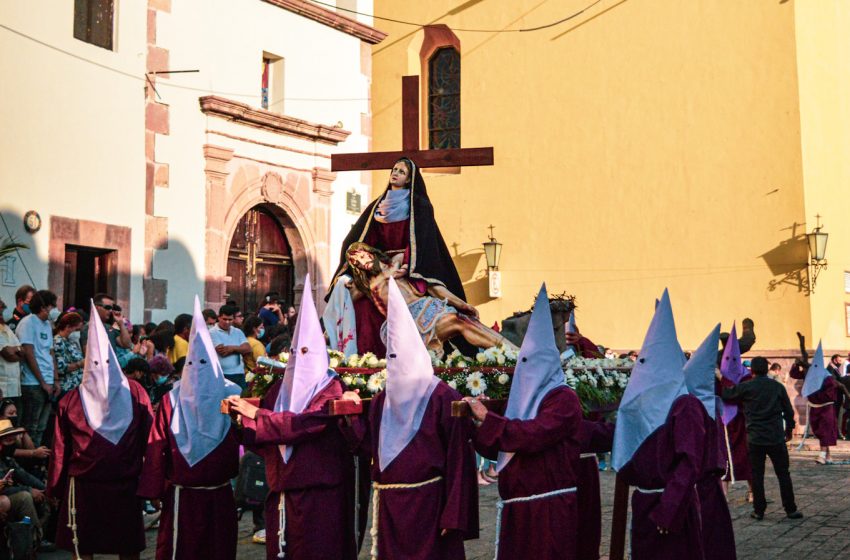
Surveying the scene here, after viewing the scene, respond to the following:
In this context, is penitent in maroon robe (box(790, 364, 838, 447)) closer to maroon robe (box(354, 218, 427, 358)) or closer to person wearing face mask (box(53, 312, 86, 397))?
maroon robe (box(354, 218, 427, 358))

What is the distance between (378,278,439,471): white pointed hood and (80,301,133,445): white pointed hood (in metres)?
2.30

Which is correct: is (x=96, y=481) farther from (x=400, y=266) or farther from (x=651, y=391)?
(x=651, y=391)

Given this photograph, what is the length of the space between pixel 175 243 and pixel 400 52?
8969mm

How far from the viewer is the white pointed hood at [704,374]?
7.68 m

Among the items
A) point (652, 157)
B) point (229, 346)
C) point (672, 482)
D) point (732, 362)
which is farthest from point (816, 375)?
point (672, 482)

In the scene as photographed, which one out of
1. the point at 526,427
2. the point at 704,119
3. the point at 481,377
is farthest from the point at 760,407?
the point at 704,119

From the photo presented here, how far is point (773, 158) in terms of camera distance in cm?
1995

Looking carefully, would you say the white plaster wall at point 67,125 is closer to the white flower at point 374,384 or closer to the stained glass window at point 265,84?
the stained glass window at point 265,84

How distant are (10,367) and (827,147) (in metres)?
15.8

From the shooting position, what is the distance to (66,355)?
11.2 meters

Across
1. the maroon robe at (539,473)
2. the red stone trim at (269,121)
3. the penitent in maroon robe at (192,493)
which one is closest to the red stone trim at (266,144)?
A: the red stone trim at (269,121)

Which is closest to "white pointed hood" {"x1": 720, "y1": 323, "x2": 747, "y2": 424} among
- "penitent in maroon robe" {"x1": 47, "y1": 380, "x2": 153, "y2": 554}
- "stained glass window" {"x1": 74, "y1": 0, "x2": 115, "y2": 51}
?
"penitent in maroon robe" {"x1": 47, "y1": 380, "x2": 153, "y2": 554}

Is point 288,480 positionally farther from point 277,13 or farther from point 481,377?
point 277,13

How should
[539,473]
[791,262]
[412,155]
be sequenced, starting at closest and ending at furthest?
1. [539,473]
2. [412,155]
3. [791,262]
